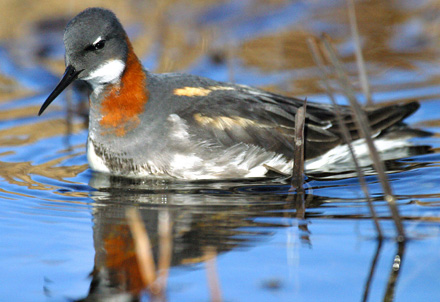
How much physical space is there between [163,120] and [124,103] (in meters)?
0.36

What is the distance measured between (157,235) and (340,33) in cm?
608

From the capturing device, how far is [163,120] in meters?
5.82

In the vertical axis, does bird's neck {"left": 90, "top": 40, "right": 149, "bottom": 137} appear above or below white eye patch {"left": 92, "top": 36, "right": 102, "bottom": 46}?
below

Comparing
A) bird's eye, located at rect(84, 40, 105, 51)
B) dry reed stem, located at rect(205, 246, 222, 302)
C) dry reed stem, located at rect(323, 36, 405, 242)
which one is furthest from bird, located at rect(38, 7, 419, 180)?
dry reed stem, located at rect(323, 36, 405, 242)

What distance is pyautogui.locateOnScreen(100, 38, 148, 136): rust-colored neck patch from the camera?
5.88m

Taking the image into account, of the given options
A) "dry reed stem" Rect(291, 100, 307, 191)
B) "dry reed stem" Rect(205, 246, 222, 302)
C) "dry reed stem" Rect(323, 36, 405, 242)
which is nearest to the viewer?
"dry reed stem" Rect(205, 246, 222, 302)

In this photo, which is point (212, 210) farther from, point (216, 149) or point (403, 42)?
point (403, 42)

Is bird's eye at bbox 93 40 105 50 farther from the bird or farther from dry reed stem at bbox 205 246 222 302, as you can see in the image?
dry reed stem at bbox 205 246 222 302

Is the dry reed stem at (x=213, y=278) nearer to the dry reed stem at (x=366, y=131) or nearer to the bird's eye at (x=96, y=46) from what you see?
the dry reed stem at (x=366, y=131)

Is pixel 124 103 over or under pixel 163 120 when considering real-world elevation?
over

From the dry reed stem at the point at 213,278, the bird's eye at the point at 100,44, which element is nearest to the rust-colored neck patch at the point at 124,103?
the bird's eye at the point at 100,44

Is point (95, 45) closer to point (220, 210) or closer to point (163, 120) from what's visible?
point (163, 120)

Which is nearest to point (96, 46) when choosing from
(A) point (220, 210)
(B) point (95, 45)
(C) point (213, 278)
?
(B) point (95, 45)

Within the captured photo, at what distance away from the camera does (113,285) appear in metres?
4.00
